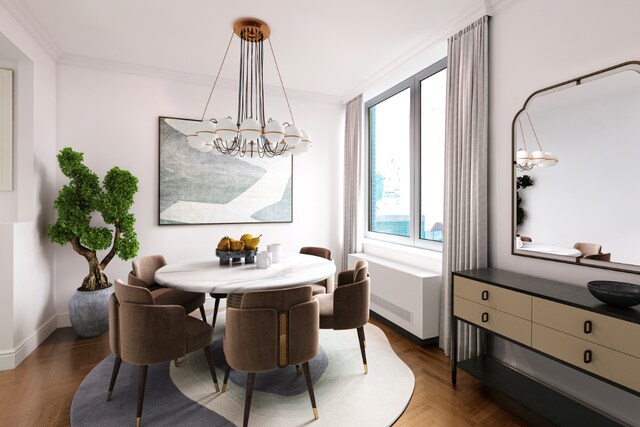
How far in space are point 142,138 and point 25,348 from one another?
2.30 m

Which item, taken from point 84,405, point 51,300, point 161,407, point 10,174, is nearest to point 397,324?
point 161,407

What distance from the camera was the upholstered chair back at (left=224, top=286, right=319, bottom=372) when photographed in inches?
70.9

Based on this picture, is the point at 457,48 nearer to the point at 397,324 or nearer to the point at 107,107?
the point at 397,324

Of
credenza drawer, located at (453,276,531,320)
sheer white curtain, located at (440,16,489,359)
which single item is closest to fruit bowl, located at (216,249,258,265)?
credenza drawer, located at (453,276,531,320)

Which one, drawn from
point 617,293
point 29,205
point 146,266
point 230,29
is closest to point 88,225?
point 29,205

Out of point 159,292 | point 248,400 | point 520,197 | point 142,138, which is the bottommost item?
point 248,400

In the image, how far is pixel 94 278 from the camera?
3213 mm

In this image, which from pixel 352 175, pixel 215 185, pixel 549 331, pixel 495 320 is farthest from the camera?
pixel 352 175

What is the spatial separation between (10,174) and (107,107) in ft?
3.78

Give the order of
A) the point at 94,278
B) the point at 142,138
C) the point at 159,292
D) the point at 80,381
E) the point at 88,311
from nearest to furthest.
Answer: the point at 80,381
the point at 159,292
the point at 88,311
the point at 94,278
the point at 142,138

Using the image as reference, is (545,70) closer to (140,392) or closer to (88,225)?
(140,392)

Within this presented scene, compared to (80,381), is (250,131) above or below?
above

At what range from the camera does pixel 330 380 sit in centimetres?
239

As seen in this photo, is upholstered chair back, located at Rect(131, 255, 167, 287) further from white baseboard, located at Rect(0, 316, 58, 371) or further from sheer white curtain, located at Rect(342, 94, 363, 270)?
sheer white curtain, located at Rect(342, 94, 363, 270)
